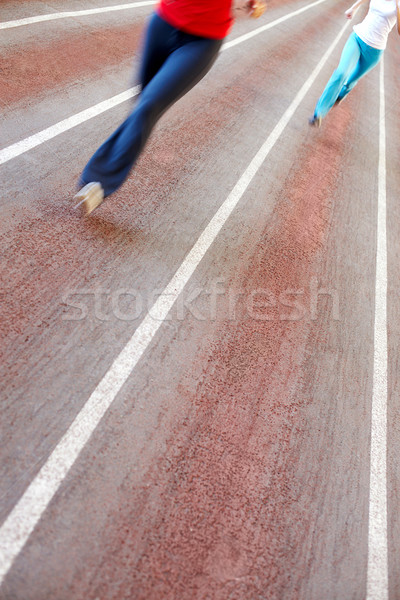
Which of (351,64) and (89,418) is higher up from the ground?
(351,64)

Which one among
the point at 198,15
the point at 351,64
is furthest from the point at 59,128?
the point at 351,64

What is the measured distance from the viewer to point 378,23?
5.62m

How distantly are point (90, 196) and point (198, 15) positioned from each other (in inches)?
54.8

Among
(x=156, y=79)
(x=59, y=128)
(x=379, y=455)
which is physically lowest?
(x=379, y=455)

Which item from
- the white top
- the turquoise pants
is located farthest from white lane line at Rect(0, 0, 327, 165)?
the white top

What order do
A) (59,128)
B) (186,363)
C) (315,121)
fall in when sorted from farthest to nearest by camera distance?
(315,121) → (59,128) → (186,363)

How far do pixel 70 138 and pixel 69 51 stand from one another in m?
2.33

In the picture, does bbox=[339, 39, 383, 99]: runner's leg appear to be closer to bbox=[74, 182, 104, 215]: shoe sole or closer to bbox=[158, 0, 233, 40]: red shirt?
bbox=[158, 0, 233, 40]: red shirt

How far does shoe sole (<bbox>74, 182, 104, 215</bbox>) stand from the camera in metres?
3.44

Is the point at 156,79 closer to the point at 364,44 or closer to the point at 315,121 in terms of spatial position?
the point at 364,44

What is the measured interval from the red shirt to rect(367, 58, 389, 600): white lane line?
8.97 ft

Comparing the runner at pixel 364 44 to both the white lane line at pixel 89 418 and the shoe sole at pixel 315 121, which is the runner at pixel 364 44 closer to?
the shoe sole at pixel 315 121

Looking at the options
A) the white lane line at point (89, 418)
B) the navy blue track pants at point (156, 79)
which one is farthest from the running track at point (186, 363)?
the navy blue track pants at point (156, 79)

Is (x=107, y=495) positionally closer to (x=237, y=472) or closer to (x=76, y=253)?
(x=237, y=472)
